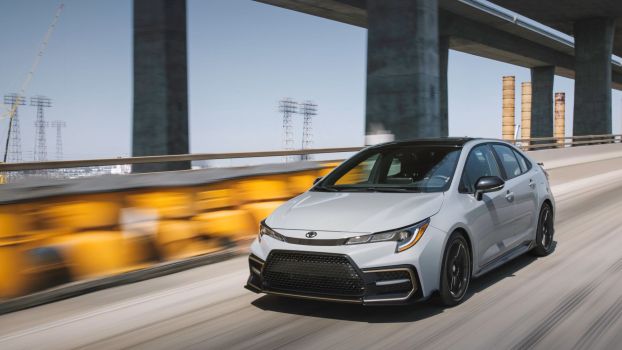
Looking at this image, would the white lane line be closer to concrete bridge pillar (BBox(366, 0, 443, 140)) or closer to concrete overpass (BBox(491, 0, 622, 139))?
concrete bridge pillar (BBox(366, 0, 443, 140))

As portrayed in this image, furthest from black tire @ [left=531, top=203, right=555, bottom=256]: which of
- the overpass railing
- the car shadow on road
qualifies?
the overpass railing

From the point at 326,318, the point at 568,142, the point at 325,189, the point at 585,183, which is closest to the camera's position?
the point at 326,318

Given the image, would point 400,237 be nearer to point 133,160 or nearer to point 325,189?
point 325,189

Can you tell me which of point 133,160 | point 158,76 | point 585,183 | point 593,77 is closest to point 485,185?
point 133,160

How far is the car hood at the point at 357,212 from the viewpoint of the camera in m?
5.15

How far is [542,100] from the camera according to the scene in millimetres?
63344

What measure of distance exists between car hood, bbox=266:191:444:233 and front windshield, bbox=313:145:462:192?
26 centimetres

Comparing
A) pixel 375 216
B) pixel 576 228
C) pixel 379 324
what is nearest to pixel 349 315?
pixel 379 324

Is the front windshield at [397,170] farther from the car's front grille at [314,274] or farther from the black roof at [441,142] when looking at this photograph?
the car's front grille at [314,274]

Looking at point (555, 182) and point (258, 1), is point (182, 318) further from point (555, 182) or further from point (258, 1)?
point (258, 1)

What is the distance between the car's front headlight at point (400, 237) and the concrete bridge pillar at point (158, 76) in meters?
16.1

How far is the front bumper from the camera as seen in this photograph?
4953 mm

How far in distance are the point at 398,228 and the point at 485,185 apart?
53.6 inches

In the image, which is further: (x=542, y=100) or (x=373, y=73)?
(x=542, y=100)
